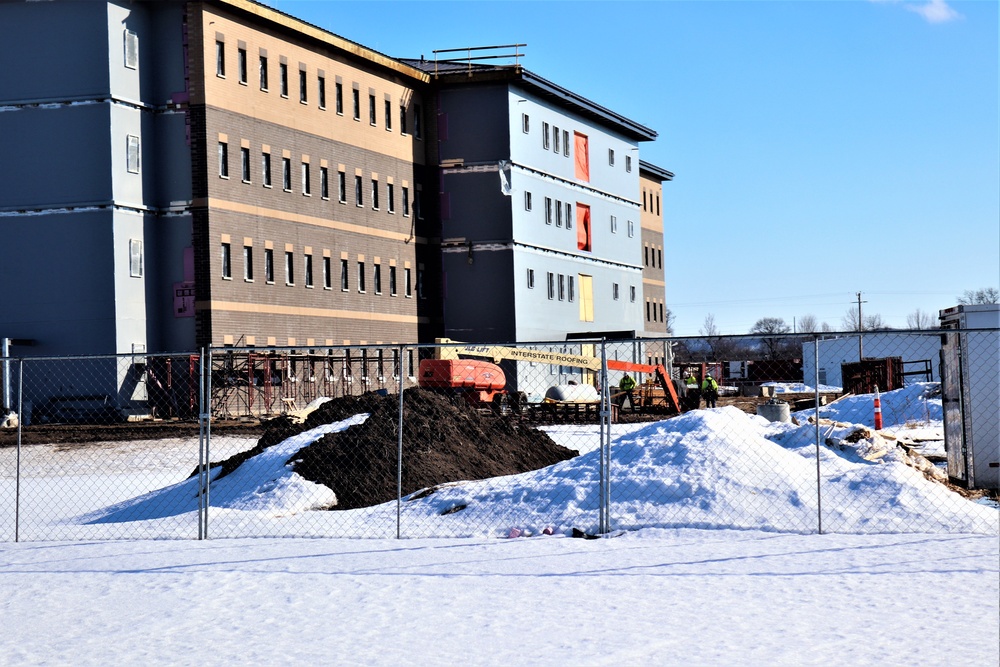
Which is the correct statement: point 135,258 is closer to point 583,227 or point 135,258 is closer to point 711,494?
point 583,227

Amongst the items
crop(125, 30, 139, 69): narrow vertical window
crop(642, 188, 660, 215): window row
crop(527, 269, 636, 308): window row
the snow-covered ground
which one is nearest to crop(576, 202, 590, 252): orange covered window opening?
crop(527, 269, 636, 308): window row

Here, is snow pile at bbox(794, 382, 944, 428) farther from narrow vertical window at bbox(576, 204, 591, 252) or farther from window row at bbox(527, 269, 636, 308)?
narrow vertical window at bbox(576, 204, 591, 252)

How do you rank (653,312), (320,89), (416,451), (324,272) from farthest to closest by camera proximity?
(653,312) < (320,89) < (324,272) < (416,451)

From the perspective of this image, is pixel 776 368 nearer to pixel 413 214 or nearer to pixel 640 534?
pixel 413 214

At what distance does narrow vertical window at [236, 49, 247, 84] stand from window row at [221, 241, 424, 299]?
6.16 metres

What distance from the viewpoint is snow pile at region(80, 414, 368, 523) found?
18.7 meters

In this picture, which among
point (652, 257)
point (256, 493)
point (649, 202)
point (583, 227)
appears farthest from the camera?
point (649, 202)

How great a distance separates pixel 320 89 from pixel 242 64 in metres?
4.79

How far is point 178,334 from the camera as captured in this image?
4475cm

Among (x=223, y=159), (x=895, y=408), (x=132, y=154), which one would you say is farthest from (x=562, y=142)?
(x=895, y=408)

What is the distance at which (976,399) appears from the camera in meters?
18.3

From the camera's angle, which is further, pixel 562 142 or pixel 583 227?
pixel 583 227

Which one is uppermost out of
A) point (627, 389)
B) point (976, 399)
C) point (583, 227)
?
point (583, 227)

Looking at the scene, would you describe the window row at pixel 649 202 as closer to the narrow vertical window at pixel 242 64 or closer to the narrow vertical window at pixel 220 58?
the narrow vertical window at pixel 242 64
